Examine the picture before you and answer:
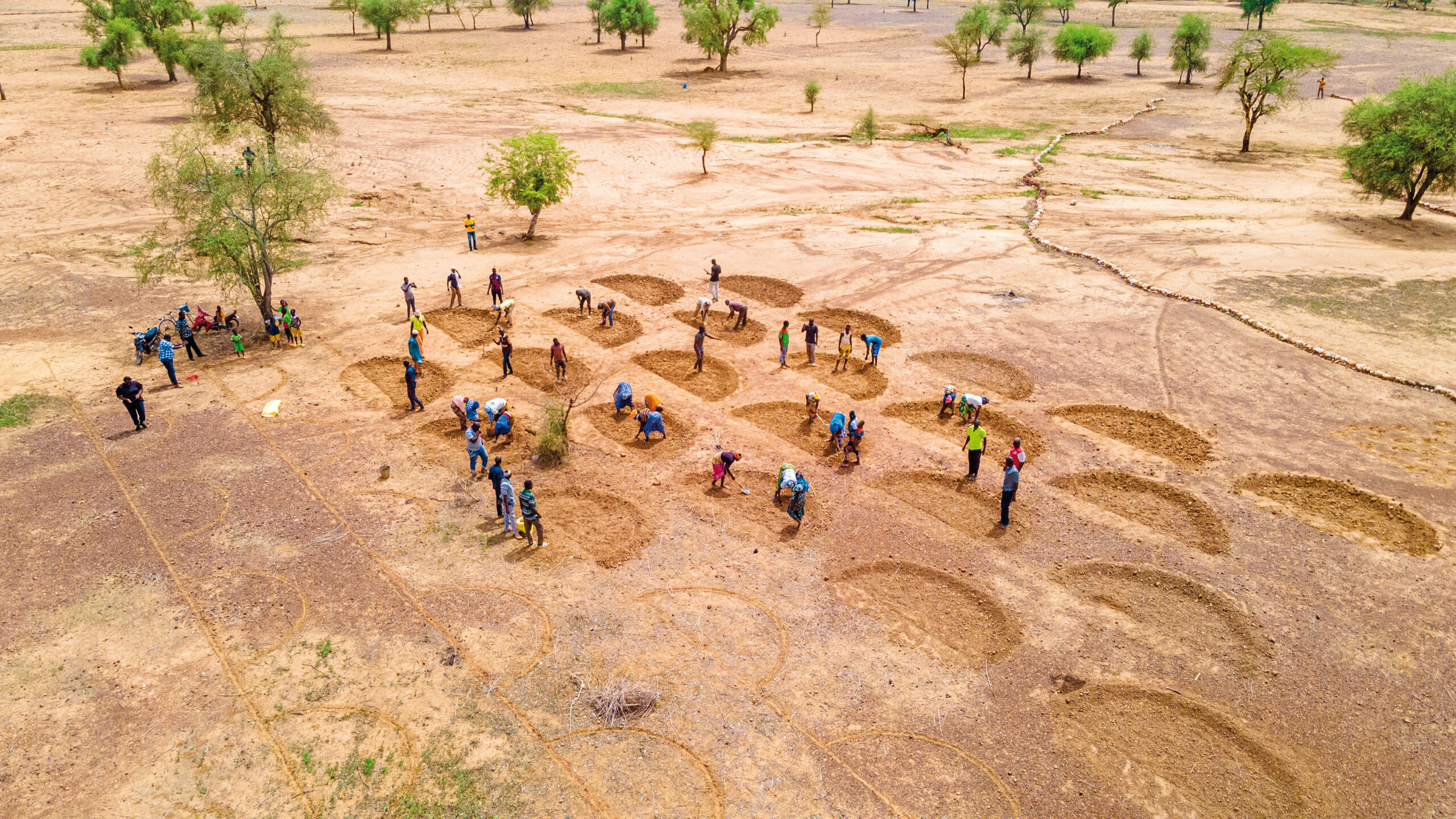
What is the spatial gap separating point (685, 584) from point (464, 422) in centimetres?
820

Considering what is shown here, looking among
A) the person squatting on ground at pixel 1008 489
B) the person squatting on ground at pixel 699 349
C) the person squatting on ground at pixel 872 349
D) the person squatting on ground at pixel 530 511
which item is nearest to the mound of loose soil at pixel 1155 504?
the person squatting on ground at pixel 1008 489

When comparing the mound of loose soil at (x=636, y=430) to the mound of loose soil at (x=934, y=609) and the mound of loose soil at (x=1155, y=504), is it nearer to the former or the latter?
the mound of loose soil at (x=934, y=609)

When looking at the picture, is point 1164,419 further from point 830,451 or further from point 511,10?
point 511,10

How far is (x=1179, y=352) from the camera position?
1025 inches

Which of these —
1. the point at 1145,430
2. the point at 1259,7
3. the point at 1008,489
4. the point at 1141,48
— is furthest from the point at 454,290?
the point at 1259,7

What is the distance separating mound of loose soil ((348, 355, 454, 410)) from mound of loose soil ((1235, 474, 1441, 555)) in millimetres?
21195

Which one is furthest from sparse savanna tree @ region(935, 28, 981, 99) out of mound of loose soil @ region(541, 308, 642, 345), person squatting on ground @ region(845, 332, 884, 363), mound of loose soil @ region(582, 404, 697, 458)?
mound of loose soil @ region(582, 404, 697, 458)

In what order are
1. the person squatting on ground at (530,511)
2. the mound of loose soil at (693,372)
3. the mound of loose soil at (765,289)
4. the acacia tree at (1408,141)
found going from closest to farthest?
the person squatting on ground at (530,511)
the mound of loose soil at (693,372)
the mound of loose soil at (765,289)
the acacia tree at (1408,141)

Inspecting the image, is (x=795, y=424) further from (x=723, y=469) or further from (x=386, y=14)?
(x=386, y=14)

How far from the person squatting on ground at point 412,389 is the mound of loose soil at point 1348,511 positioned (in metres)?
20.7

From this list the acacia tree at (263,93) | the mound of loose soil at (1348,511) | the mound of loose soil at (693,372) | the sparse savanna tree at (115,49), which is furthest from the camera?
the sparse savanna tree at (115,49)

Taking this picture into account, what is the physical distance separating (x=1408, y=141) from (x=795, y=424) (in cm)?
3531

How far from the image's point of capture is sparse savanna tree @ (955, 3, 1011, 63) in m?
74.3

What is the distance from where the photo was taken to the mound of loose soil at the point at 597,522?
55.7 feet
